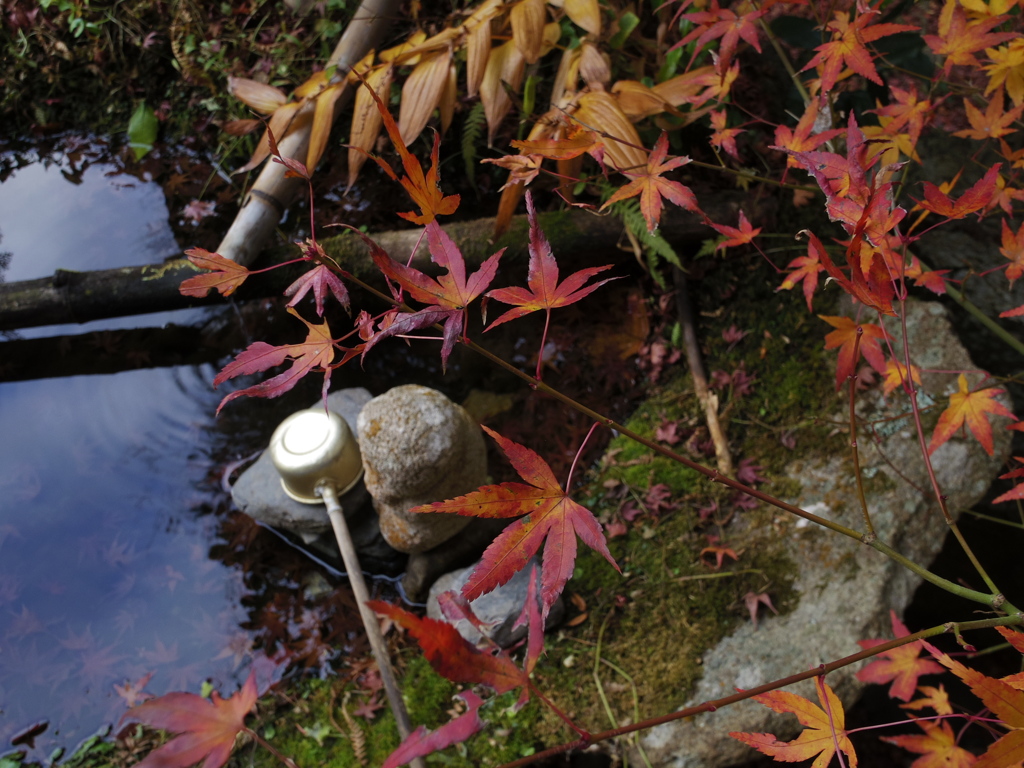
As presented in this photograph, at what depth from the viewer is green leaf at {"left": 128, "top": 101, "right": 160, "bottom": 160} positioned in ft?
11.7

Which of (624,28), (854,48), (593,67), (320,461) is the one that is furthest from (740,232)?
(320,461)

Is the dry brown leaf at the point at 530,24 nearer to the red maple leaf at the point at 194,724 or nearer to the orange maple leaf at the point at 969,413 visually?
the orange maple leaf at the point at 969,413

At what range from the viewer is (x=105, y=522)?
290 centimetres

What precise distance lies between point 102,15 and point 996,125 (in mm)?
4484

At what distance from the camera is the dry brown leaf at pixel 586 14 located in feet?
7.80

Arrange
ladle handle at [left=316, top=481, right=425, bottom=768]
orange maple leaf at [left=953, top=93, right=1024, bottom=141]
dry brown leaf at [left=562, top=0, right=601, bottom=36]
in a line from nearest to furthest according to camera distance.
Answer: orange maple leaf at [left=953, top=93, right=1024, bottom=141]
ladle handle at [left=316, top=481, right=425, bottom=768]
dry brown leaf at [left=562, top=0, right=601, bottom=36]

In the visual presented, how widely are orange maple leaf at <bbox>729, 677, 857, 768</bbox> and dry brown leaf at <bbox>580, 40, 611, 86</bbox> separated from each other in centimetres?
220

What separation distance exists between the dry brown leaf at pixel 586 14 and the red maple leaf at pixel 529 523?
2.06m

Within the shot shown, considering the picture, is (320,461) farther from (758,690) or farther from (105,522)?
(758,690)

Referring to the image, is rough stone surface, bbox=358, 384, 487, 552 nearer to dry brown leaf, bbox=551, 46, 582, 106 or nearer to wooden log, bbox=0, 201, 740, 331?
wooden log, bbox=0, 201, 740, 331

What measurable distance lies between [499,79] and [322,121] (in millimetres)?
809

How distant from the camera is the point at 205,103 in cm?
350

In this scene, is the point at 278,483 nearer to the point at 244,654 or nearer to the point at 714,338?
the point at 244,654

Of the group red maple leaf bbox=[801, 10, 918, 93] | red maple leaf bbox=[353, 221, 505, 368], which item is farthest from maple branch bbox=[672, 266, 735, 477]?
red maple leaf bbox=[353, 221, 505, 368]
